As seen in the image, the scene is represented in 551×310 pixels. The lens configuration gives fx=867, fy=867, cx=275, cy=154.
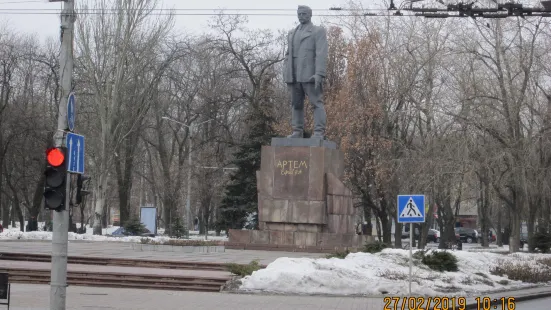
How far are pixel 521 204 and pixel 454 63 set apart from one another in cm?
829

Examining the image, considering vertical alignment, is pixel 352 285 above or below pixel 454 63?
below

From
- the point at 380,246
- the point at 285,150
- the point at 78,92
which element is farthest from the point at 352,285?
the point at 78,92

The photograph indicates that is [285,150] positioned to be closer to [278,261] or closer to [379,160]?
[278,261]

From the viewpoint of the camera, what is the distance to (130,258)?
27.0 metres

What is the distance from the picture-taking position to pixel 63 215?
13961mm

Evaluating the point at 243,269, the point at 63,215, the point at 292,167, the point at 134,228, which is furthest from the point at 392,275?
the point at 134,228

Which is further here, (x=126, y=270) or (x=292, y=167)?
(x=292, y=167)

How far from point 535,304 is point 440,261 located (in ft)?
12.4

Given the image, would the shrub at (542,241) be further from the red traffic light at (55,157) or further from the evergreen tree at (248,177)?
the red traffic light at (55,157)

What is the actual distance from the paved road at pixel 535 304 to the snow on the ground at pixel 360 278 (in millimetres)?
1358

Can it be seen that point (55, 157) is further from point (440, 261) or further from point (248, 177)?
point (248, 177)

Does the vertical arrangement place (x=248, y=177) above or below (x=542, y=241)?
above

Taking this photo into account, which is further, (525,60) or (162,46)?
(162,46)

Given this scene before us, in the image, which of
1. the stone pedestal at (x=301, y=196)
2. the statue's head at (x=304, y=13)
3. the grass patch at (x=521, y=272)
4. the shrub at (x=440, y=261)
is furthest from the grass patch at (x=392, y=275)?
the statue's head at (x=304, y=13)
